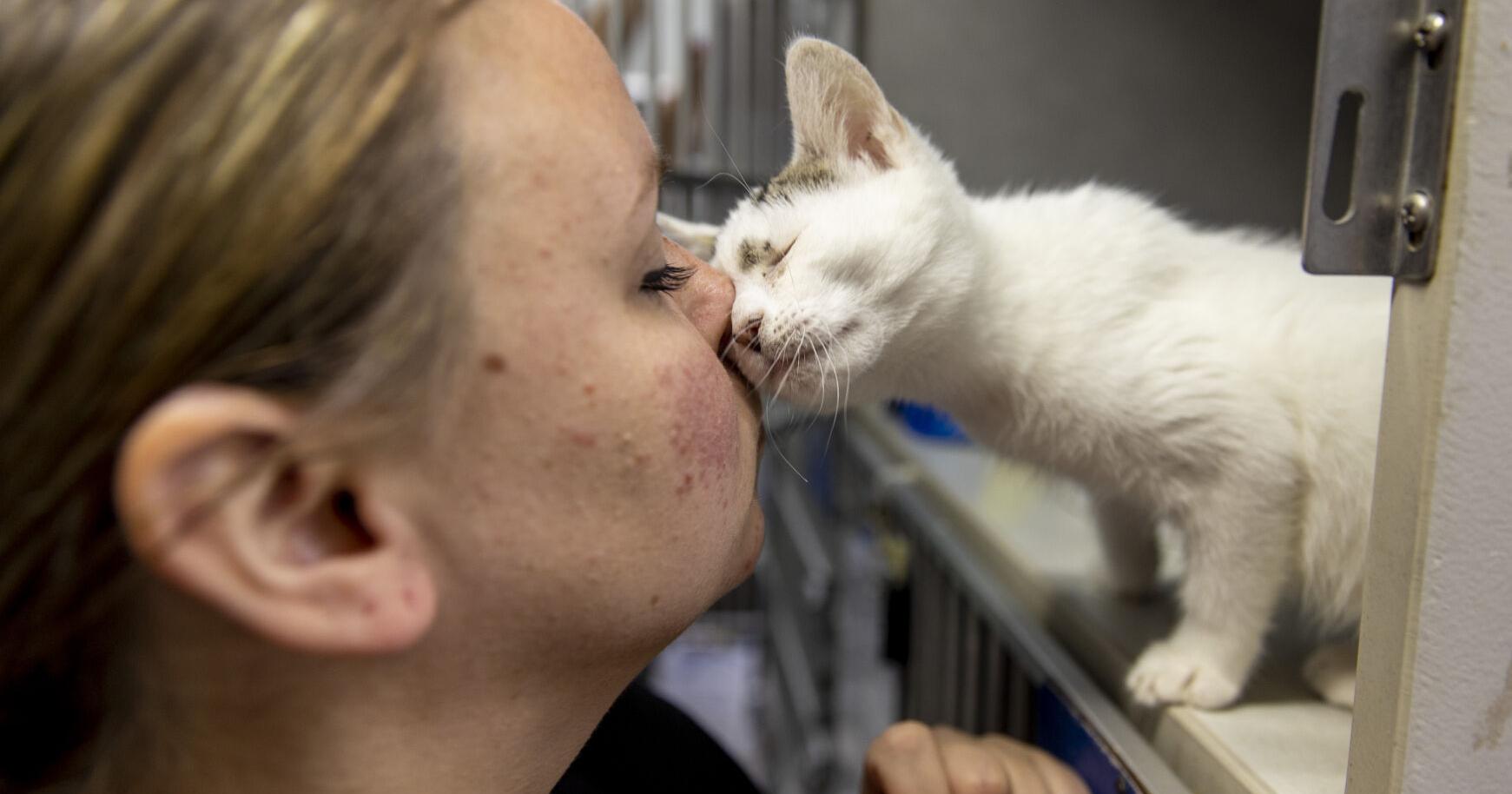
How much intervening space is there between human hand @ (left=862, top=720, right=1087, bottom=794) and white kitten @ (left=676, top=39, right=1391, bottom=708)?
9 cm

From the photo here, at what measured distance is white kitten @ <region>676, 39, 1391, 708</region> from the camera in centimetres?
66

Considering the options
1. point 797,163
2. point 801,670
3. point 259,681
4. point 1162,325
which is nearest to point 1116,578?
point 1162,325

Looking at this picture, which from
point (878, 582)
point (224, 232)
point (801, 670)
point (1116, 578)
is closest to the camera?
point (224, 232)

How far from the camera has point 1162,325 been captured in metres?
0.71

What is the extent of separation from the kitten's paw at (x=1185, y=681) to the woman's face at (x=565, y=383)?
1.16 ft

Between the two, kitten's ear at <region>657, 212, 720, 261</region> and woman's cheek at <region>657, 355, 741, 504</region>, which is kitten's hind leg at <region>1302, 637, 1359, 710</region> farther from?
kitten's ear at <region>657, 212, 720, 261</region>

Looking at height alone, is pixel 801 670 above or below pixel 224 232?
below

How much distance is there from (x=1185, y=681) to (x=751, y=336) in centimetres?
38

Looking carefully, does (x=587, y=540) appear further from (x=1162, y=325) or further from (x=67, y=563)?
(x=1162, y=325)

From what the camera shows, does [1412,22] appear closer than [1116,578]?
Yes

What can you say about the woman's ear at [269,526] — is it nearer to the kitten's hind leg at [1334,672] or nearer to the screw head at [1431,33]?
the screw head at [1431,33]

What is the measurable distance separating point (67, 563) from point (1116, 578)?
2.52ft

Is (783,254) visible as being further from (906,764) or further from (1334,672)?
(1334,672)

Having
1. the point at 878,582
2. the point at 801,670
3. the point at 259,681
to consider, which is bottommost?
the point at 801,670
